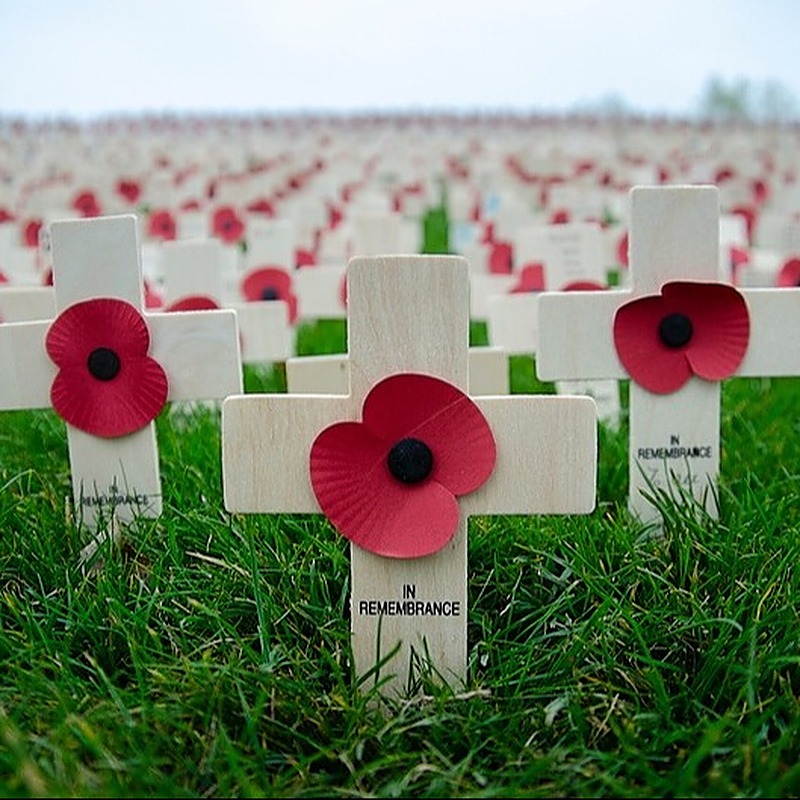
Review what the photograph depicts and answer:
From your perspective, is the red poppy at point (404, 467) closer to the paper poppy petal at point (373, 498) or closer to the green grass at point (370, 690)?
the paper poppy petal at point (373, 498)

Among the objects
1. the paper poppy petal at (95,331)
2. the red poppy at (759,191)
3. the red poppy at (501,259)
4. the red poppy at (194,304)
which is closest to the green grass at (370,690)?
the paper poppy petal at (95,331)

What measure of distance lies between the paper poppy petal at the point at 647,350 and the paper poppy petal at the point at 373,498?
1.90 feet

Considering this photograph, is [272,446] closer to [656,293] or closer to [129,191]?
[656,293]

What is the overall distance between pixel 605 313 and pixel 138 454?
797 millimetres

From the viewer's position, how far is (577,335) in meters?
1.96

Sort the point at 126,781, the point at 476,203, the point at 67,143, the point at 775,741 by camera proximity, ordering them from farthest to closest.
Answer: the point at 67,143
the point at 476,203
the point at 775,741
the point at 126,781

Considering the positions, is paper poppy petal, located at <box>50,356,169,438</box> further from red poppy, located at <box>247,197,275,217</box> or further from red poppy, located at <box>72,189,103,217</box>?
red poppy, located at <box>72,189,103,217</box>

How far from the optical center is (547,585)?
179 cm

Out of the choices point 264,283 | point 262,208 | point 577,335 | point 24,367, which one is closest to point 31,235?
point 262,208

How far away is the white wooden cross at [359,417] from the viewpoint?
1510mm

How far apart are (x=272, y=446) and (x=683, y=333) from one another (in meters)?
0.76

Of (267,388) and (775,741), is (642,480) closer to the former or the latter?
(775,741)

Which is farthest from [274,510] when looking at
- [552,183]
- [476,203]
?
[552,183]

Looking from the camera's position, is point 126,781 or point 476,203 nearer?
point 126,781
